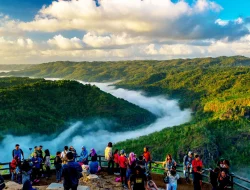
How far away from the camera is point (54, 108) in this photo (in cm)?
9975

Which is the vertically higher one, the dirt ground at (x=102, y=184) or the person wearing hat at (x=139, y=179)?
the person wearing hat at (x=139, y=179)

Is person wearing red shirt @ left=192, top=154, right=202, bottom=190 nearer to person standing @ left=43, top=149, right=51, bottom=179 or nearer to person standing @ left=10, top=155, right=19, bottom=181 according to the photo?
person standing @ left=43, top=149, right=51, bottom=179

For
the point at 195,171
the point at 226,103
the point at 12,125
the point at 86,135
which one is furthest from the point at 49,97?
the point at 195,171

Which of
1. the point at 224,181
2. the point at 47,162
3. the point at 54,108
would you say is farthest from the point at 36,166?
the point at 54,108

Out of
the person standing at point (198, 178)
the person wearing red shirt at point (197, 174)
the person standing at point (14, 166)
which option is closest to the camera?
the person standing at point (198, 178)

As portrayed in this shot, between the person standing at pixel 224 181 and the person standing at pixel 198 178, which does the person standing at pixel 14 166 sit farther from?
the person standing at pixel 224 181

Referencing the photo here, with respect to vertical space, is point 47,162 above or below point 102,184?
above

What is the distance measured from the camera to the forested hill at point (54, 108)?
268 feet

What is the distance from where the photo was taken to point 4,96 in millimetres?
86750

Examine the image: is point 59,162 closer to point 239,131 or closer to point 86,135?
point 239,131

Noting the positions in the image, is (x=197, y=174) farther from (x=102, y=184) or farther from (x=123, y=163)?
(x=102, y=184)

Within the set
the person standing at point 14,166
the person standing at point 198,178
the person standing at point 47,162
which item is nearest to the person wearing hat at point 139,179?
the person standing at point 198,178

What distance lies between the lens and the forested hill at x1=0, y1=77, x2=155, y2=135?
81.8 meters

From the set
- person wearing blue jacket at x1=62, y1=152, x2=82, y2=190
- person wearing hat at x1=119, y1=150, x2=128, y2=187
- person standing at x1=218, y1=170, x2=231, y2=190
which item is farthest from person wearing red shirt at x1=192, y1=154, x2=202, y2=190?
person wearing blue jacket at x1=62, y1=152, x2=82, y2=190
